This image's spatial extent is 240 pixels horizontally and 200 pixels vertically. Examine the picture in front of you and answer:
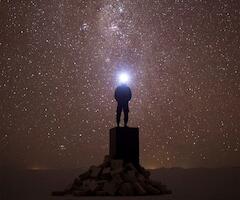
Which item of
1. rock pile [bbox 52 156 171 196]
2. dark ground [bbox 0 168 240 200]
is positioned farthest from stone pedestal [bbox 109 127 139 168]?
dark ground [bbox 0 168 240 200]

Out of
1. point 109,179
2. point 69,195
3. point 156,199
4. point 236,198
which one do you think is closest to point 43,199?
point 69,195

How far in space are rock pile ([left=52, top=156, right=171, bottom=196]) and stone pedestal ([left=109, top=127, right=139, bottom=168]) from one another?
0.23m

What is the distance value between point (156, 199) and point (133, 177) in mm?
1641

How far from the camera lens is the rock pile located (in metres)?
14.5

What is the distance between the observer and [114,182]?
14.7 m

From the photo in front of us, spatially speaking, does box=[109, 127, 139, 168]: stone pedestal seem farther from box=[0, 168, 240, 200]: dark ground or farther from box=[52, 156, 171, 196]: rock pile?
box=[0, 168, 240, 200]: dark ground

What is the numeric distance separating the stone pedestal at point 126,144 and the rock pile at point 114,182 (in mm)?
230

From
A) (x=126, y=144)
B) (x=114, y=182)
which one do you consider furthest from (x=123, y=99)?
(x=114, y=182)

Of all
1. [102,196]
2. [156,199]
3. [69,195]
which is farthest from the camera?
[69,195]

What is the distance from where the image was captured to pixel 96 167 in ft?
52.3

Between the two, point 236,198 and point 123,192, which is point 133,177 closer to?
point 123,192

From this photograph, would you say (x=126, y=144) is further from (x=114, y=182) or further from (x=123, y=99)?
(x=123, y=99)

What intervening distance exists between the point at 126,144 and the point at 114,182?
1369 mm

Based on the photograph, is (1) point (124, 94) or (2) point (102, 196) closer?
(2) point (102, 196)
